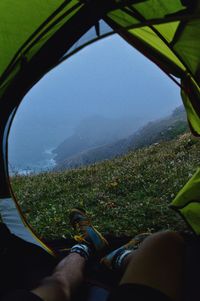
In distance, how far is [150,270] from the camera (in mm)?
3578

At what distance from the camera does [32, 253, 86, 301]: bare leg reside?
4.11 metres

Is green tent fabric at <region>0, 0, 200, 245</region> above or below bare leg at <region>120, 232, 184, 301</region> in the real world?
above

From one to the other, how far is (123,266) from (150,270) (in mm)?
1688

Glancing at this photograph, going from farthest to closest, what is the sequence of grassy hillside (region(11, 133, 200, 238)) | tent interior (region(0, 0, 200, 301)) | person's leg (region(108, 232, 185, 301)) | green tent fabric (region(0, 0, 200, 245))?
1. grassy hillside (region(11, 133, 200, 238))
2. tent interior (region(0, 0, 200, 301))
3. green tent fabric (region(0, 0, 200, 245))
4. person's leg (region(108, 232, 185, 301))

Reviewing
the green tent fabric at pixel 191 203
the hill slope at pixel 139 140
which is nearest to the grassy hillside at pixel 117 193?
the green tent fabric at pixel 191 203

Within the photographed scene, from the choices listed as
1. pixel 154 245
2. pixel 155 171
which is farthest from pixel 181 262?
pixel 155 171

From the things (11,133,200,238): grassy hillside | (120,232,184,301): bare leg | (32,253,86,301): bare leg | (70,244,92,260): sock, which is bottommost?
(11,133,200,238): grassy hillside

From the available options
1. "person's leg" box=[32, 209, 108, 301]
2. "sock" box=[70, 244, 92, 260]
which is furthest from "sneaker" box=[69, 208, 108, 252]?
"sock" box=[70, 244, 92, 260]

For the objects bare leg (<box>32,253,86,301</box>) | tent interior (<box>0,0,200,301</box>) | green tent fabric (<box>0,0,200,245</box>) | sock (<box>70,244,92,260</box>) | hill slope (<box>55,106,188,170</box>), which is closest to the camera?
bare leg (<box>32,253,86,301</box>)

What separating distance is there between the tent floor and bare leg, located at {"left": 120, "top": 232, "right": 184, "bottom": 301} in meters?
0.47

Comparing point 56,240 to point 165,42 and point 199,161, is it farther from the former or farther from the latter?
point 199,161

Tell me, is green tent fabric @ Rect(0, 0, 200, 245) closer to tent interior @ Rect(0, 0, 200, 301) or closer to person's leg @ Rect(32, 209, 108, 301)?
tent interior @ Rect(0, 0, 200, 301)

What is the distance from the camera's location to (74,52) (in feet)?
15.1

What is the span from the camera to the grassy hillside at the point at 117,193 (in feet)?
24.9
